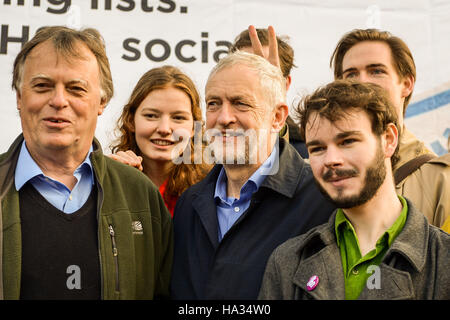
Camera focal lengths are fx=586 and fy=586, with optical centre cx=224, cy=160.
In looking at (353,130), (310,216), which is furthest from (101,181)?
(353,130)

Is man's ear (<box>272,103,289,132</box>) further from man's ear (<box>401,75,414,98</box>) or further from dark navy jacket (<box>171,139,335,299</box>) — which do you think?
man's ear (<box>401,75,414,98</box>)

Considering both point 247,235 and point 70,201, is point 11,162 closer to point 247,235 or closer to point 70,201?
point 70,201

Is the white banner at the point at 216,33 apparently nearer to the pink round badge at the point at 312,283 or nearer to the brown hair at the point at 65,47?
the brown hair at the point at 65,47

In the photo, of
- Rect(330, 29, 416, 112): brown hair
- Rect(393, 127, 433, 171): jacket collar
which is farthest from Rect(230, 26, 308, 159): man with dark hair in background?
Rect(393, 127, 433, 171): jacket collar

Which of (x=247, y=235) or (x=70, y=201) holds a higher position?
(x=70, y=201)

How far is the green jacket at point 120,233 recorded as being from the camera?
2152 millimetres

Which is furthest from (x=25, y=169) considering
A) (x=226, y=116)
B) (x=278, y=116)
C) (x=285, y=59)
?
(x=285, y=59)

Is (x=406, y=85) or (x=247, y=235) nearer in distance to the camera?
(x=247, y=235)

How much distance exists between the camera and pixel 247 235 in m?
2.39

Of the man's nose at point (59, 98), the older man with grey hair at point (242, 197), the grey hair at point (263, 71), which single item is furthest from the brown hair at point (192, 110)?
the man's nose at point (59, 98)

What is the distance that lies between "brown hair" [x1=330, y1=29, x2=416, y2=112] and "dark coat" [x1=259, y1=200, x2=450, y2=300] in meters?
1.41

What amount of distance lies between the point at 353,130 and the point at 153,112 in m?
1.56

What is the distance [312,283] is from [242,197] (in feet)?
2.06
